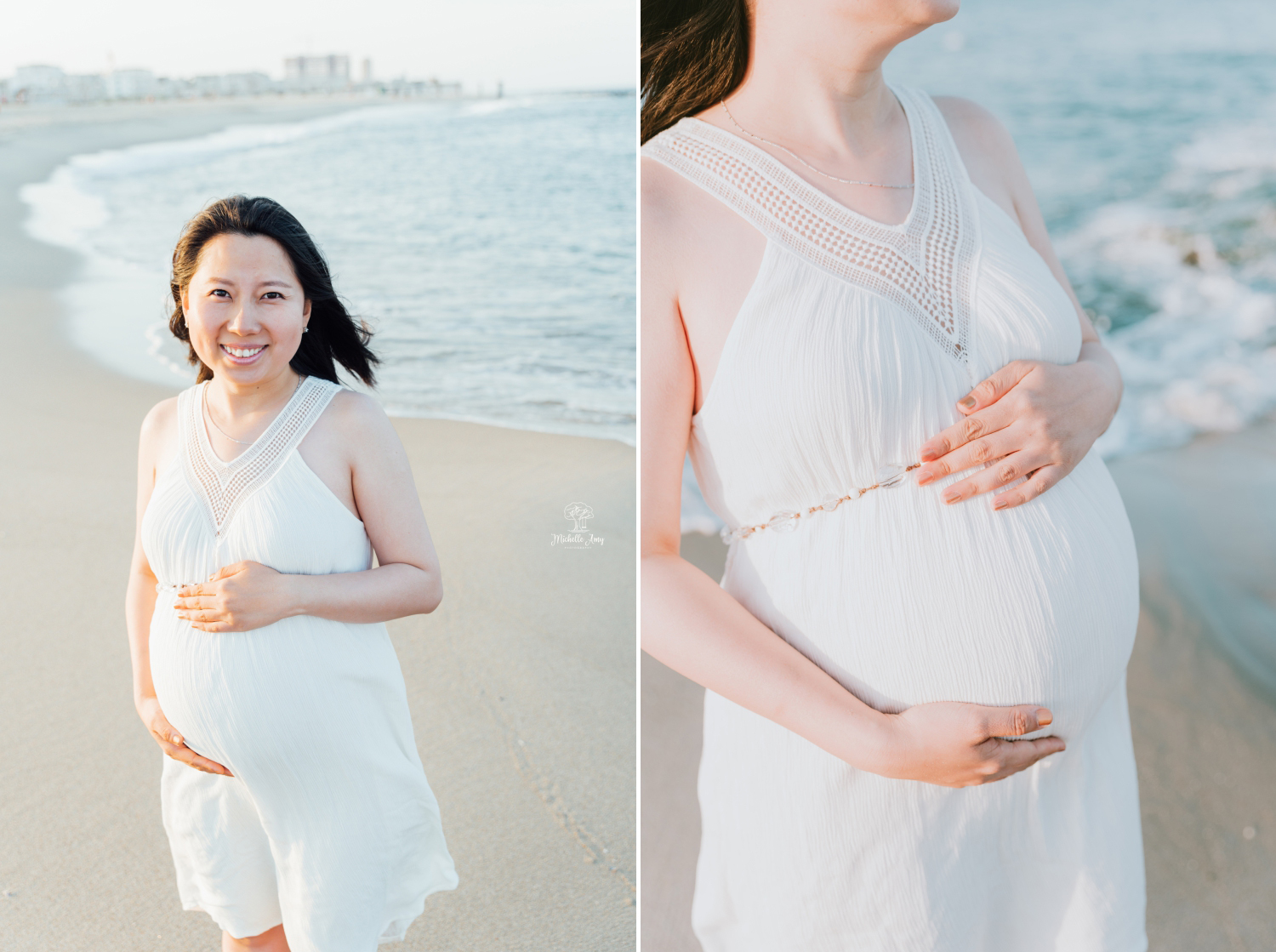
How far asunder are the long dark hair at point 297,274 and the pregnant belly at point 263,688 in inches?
12.9

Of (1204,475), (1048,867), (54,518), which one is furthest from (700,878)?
(1204,475)

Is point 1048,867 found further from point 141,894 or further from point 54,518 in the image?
point 54,518

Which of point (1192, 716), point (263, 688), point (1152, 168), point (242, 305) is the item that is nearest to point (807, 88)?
point (242, 305)

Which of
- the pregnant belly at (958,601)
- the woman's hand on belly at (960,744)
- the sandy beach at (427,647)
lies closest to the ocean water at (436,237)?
the sandy beach at (427,647)

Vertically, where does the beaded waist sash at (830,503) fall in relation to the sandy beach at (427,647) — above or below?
above

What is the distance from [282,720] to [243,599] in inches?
6.1

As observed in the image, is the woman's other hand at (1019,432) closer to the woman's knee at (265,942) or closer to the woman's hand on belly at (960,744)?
the woman's hand on belly at (960,744)

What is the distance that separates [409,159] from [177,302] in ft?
2.84

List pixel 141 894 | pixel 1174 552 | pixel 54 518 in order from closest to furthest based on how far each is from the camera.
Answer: pixel 141 894, pixel 54 518, pixel 1174 552

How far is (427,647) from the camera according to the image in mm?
1704

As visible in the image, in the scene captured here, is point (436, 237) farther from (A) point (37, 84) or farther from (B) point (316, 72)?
(A) point (37, 84)

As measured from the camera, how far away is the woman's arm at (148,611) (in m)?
1.14

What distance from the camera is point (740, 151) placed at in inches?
37.9

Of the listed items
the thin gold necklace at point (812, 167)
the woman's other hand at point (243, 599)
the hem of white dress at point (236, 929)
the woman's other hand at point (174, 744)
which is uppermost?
the thin gold necklace at point (812, 167)
